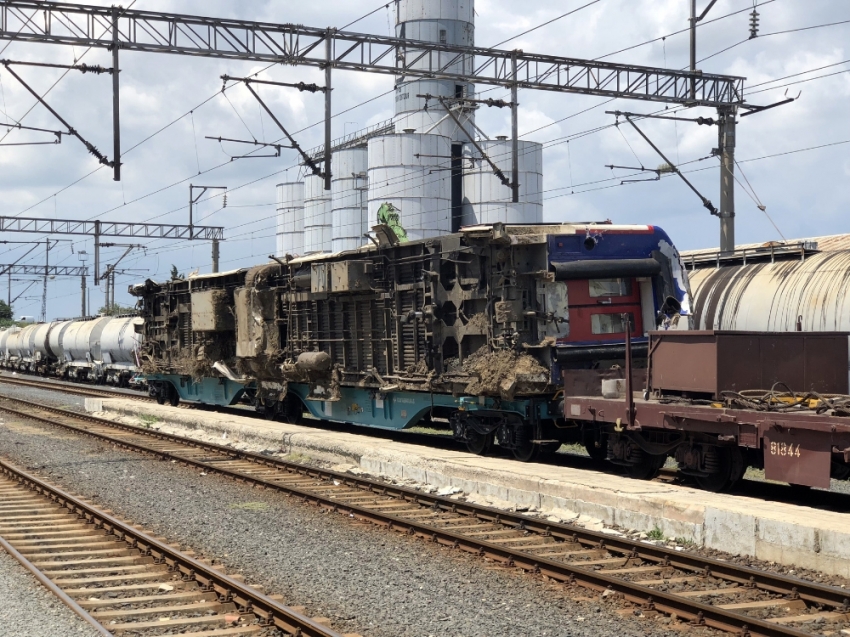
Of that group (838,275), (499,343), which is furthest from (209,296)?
(838,275)

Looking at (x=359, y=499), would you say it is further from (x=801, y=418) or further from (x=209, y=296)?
(x=209, y=296)

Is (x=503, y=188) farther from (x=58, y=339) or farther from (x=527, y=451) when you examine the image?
(x=527, y=451)

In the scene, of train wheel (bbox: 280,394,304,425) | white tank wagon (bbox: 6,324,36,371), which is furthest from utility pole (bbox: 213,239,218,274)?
train wheel (bbox: 280,394,304,425)

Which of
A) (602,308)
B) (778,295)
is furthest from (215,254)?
(602,308)

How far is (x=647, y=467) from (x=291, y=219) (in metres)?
60.8

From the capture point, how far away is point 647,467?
40.5ft

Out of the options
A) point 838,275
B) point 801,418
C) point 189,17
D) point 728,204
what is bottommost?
point 801,418

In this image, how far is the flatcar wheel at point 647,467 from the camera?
12.3m

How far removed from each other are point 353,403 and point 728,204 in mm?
10121

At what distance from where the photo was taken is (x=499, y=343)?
13828mm

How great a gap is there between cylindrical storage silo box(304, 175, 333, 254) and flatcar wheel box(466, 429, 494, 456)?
5024 centimetres

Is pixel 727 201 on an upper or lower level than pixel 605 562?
upper

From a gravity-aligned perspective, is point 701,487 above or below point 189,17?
below

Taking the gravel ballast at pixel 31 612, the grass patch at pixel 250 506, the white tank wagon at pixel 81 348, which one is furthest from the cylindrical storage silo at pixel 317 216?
the gravel ballast at pixel 31 612
